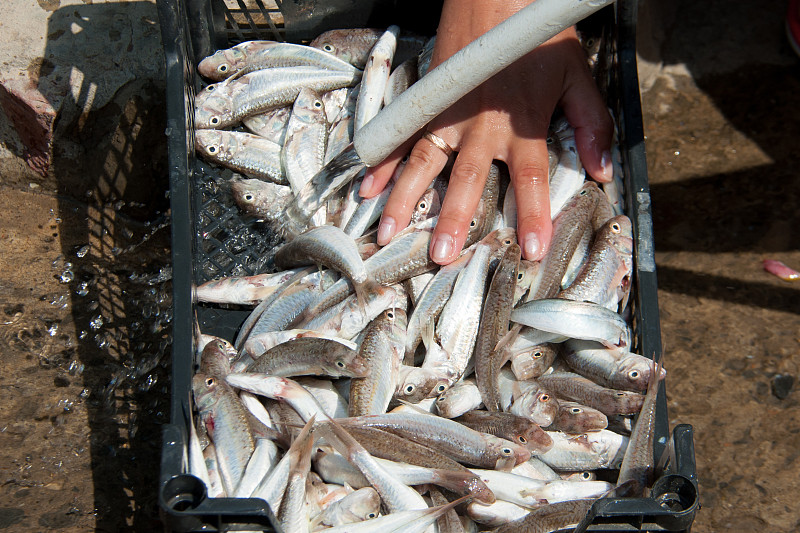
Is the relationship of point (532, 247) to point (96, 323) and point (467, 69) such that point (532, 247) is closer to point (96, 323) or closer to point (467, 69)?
point (467, 69)

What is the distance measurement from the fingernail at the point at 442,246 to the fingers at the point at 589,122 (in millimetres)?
831

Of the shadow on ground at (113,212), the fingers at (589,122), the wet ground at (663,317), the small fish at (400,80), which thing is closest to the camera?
the fingers at (589,122)

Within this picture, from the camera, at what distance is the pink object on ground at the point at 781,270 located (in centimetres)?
419

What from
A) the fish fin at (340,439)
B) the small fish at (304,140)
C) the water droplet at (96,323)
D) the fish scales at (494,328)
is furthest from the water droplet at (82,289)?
the fish scales at (494,328)

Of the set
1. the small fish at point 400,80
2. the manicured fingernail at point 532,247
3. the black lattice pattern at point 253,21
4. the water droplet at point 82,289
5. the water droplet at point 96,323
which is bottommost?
the water droplet at point 96,323

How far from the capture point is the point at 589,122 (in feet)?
10.4

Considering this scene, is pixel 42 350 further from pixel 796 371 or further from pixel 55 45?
pixel 796 371

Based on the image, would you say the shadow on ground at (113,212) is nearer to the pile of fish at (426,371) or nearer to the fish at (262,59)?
the fish at (262,59)

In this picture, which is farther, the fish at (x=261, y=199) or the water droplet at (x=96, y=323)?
the water droplet at (x=96, y=323)

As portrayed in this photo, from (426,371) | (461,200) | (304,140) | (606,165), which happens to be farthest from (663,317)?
(304,140)

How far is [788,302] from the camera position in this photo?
4.11 metres

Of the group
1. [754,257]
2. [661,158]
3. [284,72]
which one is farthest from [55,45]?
[754,257]

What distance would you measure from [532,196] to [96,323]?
2.63 meters

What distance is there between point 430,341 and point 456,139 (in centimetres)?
97
